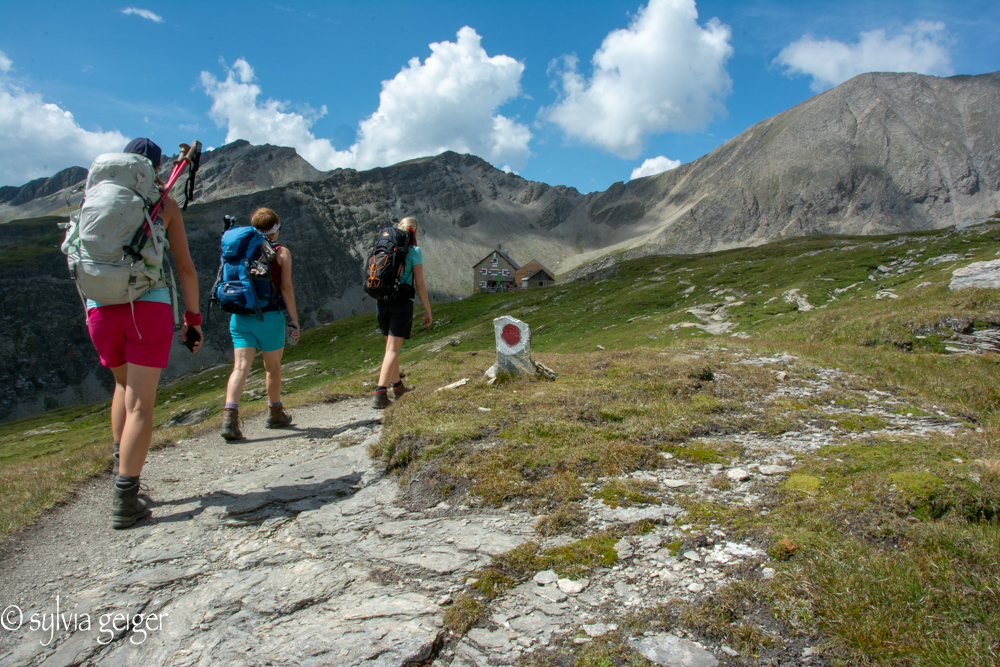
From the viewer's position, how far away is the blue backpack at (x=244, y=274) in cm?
877

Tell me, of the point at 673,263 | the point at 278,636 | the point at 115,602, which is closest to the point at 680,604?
the point at 278,636

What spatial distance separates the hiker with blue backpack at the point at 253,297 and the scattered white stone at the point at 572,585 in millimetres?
6312

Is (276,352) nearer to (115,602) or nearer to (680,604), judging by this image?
(115,602)

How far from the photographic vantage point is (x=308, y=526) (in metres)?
5.68

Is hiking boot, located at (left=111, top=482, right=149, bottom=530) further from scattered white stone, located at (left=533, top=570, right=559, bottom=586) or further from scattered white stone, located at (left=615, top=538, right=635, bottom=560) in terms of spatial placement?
scattered white stone, located at (left=615, top=538, right=635, bottom=560)

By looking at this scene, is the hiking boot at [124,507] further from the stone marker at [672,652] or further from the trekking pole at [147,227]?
the stone marker at [672,652]

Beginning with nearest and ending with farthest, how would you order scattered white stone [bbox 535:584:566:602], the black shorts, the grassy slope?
the grassy slope → scattered white stone [bbox 535:584:566:602] → the black shorts

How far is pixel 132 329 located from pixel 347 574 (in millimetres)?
3783

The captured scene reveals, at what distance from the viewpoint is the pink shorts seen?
19.0 feet

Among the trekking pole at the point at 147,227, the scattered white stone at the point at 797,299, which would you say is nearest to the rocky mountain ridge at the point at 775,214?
the scattered white stone at the point at 797,299

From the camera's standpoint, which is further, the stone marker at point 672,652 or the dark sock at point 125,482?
the dark sock at point 125,482

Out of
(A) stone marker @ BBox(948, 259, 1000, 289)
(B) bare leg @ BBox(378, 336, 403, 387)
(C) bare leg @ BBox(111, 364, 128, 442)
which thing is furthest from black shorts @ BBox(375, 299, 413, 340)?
(A) stone marker @ BBox(948, 259, 1000, 289)

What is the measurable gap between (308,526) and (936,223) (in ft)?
703

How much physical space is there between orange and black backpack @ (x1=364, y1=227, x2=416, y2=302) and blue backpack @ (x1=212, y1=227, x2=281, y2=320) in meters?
1.87
